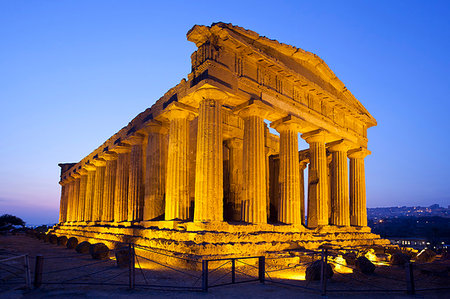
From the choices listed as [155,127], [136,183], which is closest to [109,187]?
→ [136,183]

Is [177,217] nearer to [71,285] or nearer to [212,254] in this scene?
[212,254]

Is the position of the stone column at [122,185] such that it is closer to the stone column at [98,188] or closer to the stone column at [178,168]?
the stone column at [98,188]

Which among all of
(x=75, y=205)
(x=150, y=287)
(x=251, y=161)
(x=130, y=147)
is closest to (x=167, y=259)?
(x=150, y=287)

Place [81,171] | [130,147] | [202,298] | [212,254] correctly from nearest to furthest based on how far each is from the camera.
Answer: [202,298], [212,254], [130,147], [81,171]

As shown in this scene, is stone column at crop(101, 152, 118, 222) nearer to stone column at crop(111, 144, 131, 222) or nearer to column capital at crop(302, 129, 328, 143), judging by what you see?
stone column at crop(111, 144, 131, 222)

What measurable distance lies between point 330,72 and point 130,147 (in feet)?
49.2

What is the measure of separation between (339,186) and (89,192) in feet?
74.8

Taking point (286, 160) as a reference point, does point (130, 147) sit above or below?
above

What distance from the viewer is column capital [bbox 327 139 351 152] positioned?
2267cm

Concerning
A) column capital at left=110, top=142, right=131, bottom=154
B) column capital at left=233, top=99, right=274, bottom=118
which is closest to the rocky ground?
column capital at left=233, top=99, right=274, bottom=118

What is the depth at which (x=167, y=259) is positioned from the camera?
1319cm

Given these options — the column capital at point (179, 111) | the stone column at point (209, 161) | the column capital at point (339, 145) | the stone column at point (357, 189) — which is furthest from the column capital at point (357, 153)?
the stone column at point (209, 161)

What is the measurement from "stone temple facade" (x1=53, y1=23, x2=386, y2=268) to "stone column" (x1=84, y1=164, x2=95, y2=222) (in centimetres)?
390

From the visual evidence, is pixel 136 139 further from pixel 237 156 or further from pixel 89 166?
pixel 89 166
